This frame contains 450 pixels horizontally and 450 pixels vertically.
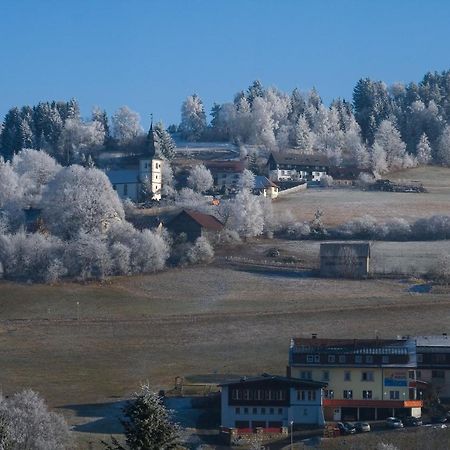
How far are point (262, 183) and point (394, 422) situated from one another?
5252 centimetres

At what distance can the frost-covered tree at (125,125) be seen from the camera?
358 ft

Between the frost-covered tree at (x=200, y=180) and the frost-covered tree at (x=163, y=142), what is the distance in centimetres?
532

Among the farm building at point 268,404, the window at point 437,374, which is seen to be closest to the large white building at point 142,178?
the window at point 437,374

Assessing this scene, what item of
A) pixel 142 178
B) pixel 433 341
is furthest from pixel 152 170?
pixel 433 341

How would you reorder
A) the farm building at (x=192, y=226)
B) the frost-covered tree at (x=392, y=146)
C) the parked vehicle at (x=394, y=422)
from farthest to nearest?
the frost-covered tree at (x=392, y=146)
the farm building at (x=192, y=226)
the parked vehicle at (x=394, y=422)

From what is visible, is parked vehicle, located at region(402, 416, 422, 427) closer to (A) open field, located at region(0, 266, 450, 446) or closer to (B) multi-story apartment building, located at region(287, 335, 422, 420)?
(B) multi-story apartment building, located at region(287, 335, 422, 420)

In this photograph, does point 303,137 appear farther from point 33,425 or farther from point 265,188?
point 33,425

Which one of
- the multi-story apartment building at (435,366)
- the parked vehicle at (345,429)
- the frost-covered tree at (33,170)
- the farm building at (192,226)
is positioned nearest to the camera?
the parked vehicle at (345,429)

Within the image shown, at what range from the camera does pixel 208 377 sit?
1772 inches

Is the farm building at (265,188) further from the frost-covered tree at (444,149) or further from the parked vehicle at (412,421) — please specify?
the parked vehicle at (412,421)

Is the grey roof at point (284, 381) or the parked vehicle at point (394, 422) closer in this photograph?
the parked vehicle at point (394, 422)

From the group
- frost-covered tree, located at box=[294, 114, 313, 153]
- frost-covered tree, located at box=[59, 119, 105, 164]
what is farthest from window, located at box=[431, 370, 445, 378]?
frost-covered tree, located at box=[294, 114, 313, 153]

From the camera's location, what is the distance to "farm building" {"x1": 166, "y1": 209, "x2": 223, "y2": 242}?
239 ft

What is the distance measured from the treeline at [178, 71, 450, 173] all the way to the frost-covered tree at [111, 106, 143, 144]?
28.7ft
